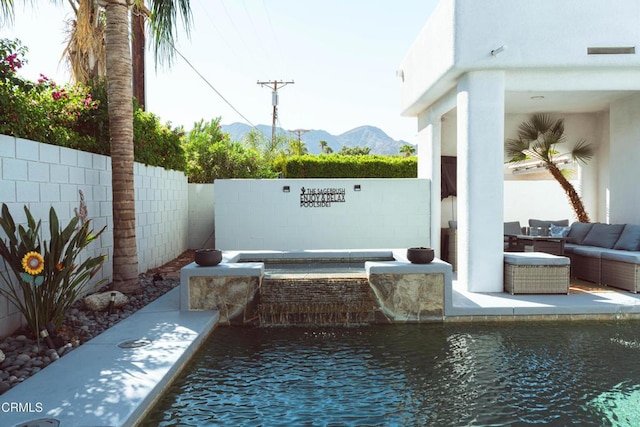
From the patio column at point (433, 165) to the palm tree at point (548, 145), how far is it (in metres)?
1.97

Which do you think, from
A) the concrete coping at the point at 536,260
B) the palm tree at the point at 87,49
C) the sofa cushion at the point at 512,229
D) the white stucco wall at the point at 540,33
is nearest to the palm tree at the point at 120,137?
the palm tree at the point at 87,49

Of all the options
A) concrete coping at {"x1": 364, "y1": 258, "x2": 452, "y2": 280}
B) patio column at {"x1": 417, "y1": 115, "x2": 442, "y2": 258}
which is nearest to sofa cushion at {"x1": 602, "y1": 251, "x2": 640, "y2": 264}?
concrete coping at {"x1": 364, "y1": 258, "x2": 452, "y2": 280}

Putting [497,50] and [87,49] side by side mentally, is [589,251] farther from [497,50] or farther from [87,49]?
[87,49]

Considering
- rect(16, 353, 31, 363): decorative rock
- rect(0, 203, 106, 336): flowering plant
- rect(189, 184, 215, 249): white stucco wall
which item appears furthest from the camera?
rect(189, 184, 215, 249): white stucco wall

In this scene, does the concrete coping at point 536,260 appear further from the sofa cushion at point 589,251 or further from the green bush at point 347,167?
the green bush at point 347,167

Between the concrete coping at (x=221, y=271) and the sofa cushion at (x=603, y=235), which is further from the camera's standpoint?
the sofa cushion at (x=603, y=235)

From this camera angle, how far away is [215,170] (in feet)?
55.1

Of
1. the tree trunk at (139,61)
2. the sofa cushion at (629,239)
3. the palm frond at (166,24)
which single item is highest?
the tree trunk at (139,61)

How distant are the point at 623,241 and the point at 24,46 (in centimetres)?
933

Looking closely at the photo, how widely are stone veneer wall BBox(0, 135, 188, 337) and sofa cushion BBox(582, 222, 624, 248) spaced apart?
8.42 metres

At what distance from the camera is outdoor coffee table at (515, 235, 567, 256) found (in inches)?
363

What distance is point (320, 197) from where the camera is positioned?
11.8 metres

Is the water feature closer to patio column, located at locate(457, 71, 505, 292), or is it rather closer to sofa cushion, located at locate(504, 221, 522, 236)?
patio column, located at locate(457, 71, 505, 292)

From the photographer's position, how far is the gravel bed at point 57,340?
4469 mm
